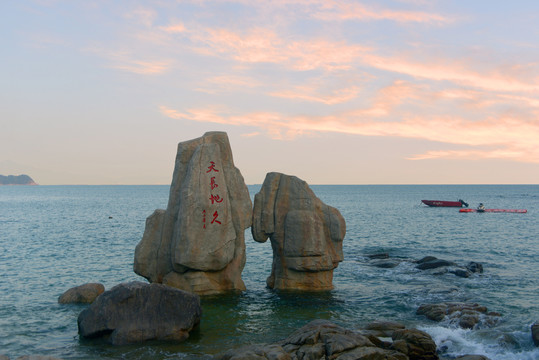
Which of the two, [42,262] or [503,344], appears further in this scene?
[42,262]

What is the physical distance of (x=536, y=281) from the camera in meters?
32.1

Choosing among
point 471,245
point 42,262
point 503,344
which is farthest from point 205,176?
point 471,245

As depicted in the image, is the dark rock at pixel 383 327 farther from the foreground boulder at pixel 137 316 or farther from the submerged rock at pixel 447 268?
the submerged rock at pixel 447 268

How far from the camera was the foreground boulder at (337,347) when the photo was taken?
15.3m

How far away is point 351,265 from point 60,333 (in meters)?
23.4

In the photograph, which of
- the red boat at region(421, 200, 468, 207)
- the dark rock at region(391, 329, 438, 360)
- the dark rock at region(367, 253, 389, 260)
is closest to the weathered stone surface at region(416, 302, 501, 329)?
the dark rock at region(391, 329, 438, 360)

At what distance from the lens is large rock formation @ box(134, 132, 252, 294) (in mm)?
24766

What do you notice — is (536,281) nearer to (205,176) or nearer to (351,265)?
(351,265)

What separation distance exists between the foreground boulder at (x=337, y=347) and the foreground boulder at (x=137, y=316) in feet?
10.5

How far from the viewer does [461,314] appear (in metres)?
22.2

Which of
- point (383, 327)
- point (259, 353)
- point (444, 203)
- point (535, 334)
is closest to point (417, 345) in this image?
point (383, 327)

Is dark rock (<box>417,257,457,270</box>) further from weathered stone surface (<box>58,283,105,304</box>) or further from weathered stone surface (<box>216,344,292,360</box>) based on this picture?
weathered stone surface (<box>58,283,105,304</box>)

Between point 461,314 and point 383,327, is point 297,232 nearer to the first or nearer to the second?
point 383,327

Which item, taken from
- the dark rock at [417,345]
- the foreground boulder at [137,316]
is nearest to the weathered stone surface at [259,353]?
the foreground boulder at [137,316]
